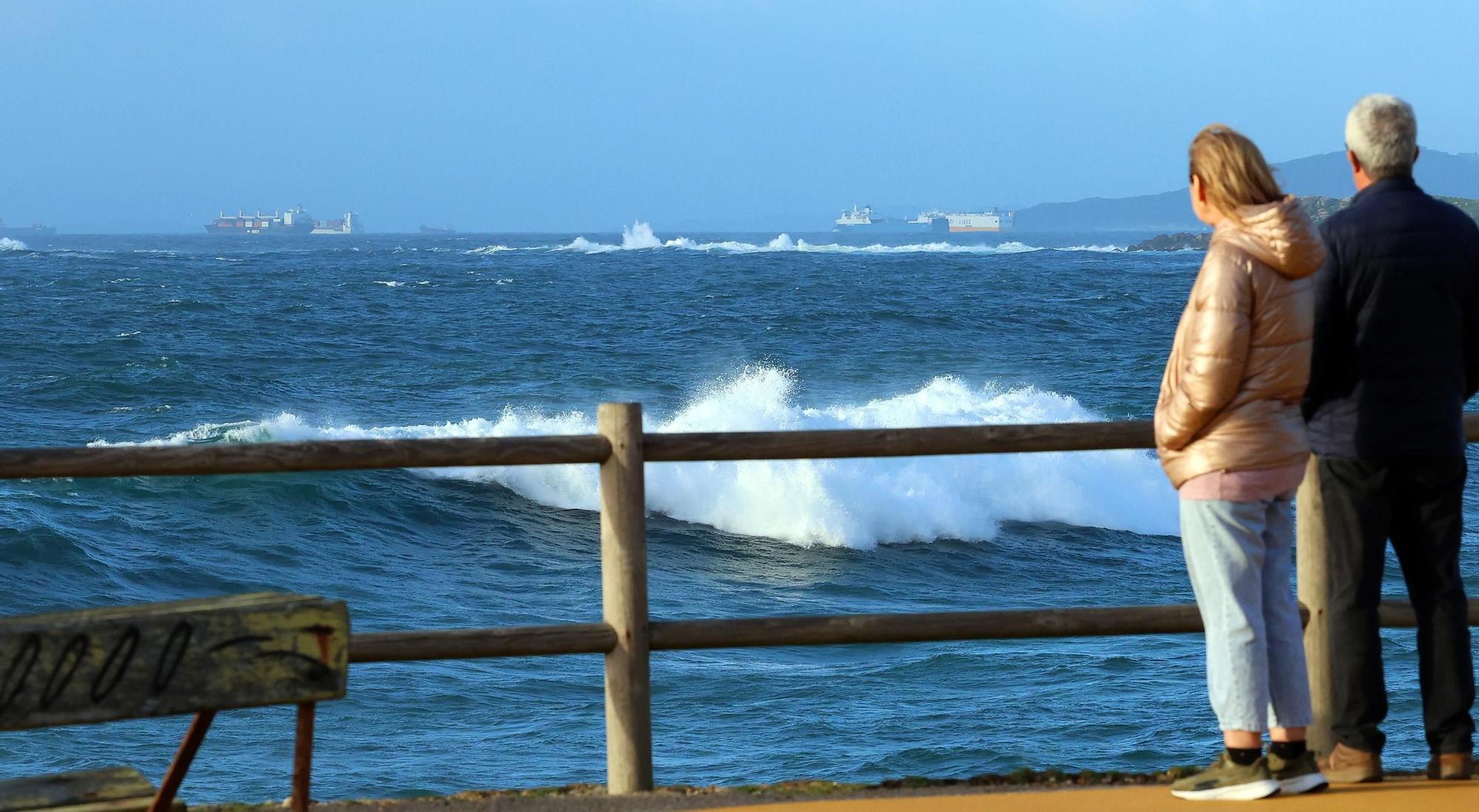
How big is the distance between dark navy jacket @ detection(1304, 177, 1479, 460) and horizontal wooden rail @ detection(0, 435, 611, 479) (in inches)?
66.8

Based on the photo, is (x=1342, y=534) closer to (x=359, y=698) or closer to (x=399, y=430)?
(x=359, y=698)

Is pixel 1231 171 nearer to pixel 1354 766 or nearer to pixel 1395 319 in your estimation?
pixel 1395 319

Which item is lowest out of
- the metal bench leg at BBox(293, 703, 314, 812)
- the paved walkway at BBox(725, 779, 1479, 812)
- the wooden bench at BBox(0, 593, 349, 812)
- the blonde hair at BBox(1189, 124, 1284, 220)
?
the paved walkway at BBox(725, 779, 1479, 812)

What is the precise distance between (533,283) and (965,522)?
51.8 metres

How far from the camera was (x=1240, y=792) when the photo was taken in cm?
343

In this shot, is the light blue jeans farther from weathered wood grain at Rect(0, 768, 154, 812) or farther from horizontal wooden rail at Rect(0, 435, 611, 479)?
weathered wood grain at Rect(0, 768, 154, 812)

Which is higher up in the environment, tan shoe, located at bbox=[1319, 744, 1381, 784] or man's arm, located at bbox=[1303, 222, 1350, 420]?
man's arm, located at bbox=[1303, 222, 1350, 420]

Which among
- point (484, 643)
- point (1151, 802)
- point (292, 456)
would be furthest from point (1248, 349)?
point (292, 456)

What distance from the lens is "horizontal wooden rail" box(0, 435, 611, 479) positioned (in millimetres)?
3459

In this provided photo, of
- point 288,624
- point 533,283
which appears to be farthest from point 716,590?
point 533,283

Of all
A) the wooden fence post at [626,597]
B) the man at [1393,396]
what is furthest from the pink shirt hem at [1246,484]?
the wooden fence post at [626,597]

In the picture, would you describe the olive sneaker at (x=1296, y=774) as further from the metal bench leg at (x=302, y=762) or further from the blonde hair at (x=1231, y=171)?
the metal bench leg at (x=302, y=762)

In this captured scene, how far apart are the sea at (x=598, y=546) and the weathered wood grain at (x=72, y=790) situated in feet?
14.5

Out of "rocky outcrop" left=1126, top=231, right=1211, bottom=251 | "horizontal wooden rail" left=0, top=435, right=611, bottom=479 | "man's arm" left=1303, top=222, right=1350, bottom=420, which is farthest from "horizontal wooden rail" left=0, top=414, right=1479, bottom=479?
"rocky outcrop" left=1126, top=231, right=1211, bottom=251
